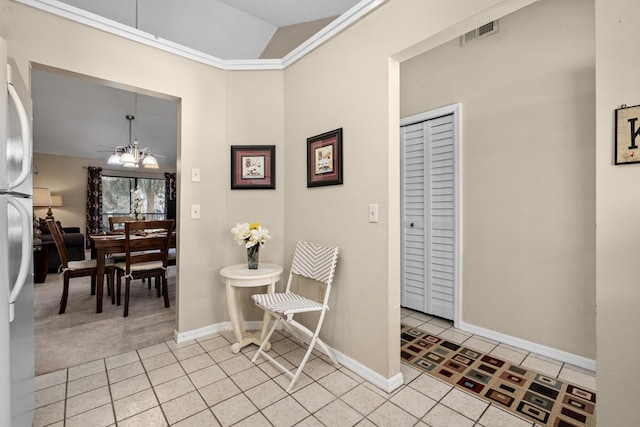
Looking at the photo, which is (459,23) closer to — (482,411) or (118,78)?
(482,411)

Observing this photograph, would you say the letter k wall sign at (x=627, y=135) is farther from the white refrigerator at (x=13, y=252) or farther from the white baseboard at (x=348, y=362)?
the white refrigerator at (x=13, y=252)

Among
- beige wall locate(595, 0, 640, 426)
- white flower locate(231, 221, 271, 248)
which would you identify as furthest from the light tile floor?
white flower locate(231, 221, 271, 248)

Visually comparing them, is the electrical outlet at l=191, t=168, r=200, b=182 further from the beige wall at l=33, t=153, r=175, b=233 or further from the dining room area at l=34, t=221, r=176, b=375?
the beige wall at l=33, t=153, r=175, b=233

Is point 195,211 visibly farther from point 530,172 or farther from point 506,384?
point 530,172

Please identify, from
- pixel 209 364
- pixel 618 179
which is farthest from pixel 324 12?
pixel 209 364

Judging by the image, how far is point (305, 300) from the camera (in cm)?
217

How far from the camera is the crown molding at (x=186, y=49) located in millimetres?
1951

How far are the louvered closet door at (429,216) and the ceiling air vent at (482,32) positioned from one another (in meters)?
0.67

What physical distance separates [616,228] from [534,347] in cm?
162

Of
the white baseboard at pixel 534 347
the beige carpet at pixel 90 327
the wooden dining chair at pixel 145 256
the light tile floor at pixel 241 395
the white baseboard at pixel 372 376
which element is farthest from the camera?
the wooden dining chair at pixel 145 256

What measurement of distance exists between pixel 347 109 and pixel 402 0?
0.71m

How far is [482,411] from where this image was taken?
1676mm

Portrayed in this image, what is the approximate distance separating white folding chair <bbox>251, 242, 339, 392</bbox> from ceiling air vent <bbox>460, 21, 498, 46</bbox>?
2237 mm

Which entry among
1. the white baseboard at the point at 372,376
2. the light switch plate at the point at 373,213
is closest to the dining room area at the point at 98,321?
the white baseboard at the point at 372,376
